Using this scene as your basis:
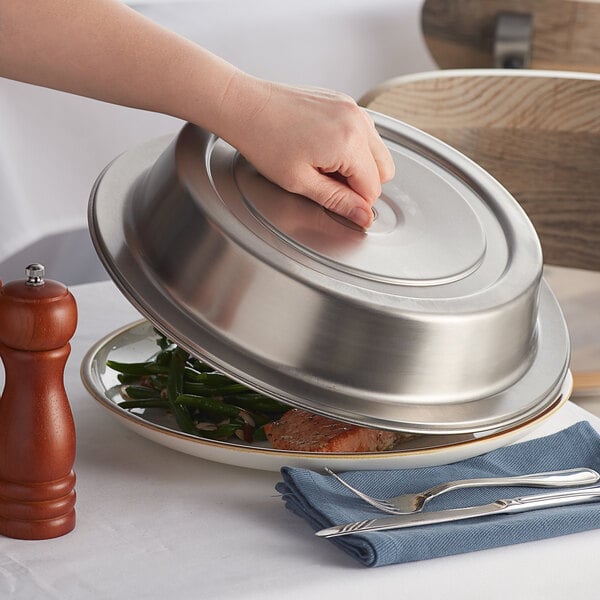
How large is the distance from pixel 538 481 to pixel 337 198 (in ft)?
1.14

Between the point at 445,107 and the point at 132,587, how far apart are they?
128 cm

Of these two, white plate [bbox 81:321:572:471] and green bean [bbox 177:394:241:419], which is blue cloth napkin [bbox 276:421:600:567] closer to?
white plate [bbox 81:321:572:471]

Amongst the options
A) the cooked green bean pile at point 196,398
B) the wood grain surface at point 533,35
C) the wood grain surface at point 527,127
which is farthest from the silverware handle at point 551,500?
the wood grain surface at point 533,35

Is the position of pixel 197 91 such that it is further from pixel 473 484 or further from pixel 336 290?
pixel 473 484

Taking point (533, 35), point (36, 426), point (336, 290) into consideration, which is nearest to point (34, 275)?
point (36, 426)

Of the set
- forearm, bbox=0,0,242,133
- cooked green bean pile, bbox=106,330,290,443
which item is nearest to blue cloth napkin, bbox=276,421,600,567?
cooked green bean pile, bbox=106,330,290,443

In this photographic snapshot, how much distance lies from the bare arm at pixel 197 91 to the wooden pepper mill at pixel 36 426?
26 cm

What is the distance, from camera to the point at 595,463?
103cm

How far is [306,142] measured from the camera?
104 centimetres

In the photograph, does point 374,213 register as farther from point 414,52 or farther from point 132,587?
point 414,52

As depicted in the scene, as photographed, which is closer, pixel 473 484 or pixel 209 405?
pixel 473 484

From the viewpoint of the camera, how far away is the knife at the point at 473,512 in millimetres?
851

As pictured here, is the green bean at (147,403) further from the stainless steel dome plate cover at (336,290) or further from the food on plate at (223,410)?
the stainless steel dome plate cover at (336,290)

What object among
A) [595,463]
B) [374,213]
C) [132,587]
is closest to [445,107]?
[374,213]
